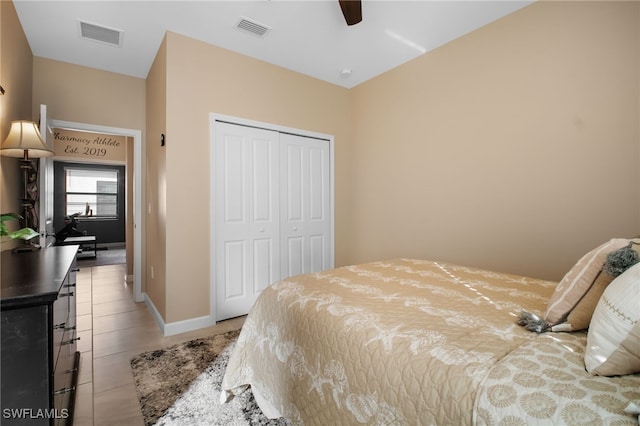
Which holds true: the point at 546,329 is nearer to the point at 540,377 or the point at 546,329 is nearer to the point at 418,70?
the point at 540,377

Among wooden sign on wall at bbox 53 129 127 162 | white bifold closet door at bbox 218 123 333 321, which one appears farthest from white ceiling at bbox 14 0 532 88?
wooden sign on wall at bbox 53 129 127 162

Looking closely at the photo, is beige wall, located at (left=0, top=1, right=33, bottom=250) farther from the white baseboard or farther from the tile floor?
the white baseboard

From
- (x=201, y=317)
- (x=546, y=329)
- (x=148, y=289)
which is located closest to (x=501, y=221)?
(x=546, y=329)

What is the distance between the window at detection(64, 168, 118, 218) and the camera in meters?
7.93

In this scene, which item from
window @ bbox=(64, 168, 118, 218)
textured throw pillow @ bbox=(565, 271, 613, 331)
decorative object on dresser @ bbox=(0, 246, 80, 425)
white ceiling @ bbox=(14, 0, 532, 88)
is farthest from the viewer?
window @ bbox=(64, 168, 118, 218)

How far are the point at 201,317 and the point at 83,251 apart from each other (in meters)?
5.86

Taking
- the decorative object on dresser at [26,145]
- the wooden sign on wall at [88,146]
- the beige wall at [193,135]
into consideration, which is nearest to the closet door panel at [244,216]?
the beige wall at [193,135]

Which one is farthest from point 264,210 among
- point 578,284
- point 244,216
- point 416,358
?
point 578,284

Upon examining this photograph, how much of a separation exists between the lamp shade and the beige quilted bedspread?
6.56 ft

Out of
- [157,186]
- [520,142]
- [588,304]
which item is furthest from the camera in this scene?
[157,186]

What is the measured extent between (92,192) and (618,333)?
33.6 feet

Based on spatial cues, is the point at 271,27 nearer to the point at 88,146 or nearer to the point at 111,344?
the point at 111,344

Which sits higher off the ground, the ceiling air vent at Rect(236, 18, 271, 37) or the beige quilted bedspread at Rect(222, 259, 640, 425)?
the ceiling air vent at Rect(236, 18, 271, 37)

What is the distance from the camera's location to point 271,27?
9.07 feet
